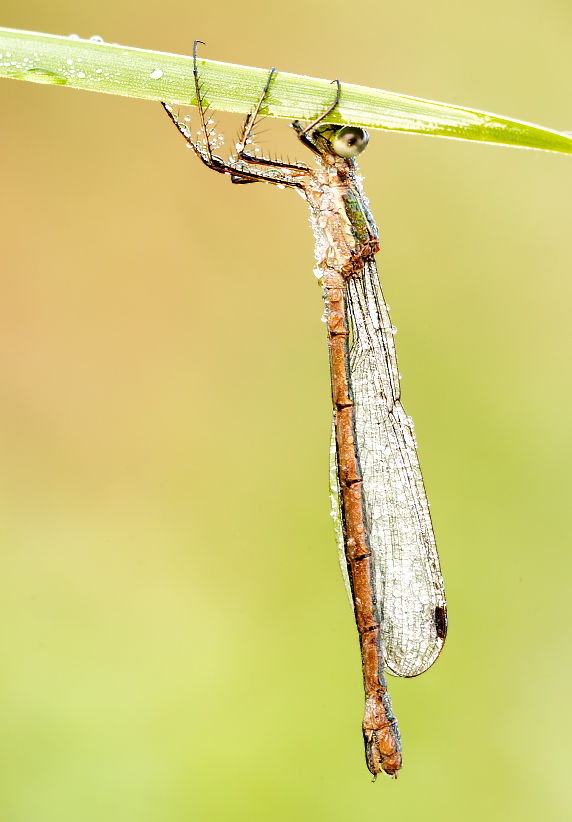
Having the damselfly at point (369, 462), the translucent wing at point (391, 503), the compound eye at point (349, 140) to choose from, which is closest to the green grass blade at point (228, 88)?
the compound eye at point (349, 140)

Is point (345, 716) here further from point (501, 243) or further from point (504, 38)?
point (504, 38)

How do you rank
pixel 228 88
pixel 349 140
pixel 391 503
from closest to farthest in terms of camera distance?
1. pixel 228 88
2. pixel 349 140
3. pixel 391 503

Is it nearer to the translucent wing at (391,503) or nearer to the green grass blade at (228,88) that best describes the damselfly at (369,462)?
the translucent wing at (391,503)

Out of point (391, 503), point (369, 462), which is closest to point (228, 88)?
point (369, 462)


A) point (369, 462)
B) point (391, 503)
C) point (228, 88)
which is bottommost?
point (391, 503)

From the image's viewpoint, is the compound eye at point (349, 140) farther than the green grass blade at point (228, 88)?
Yes

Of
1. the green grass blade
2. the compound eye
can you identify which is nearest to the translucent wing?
the compound eye

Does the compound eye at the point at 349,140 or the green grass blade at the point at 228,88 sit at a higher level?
the compound eye at the point at 349,140

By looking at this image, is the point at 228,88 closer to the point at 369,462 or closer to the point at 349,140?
the point at 349,140
